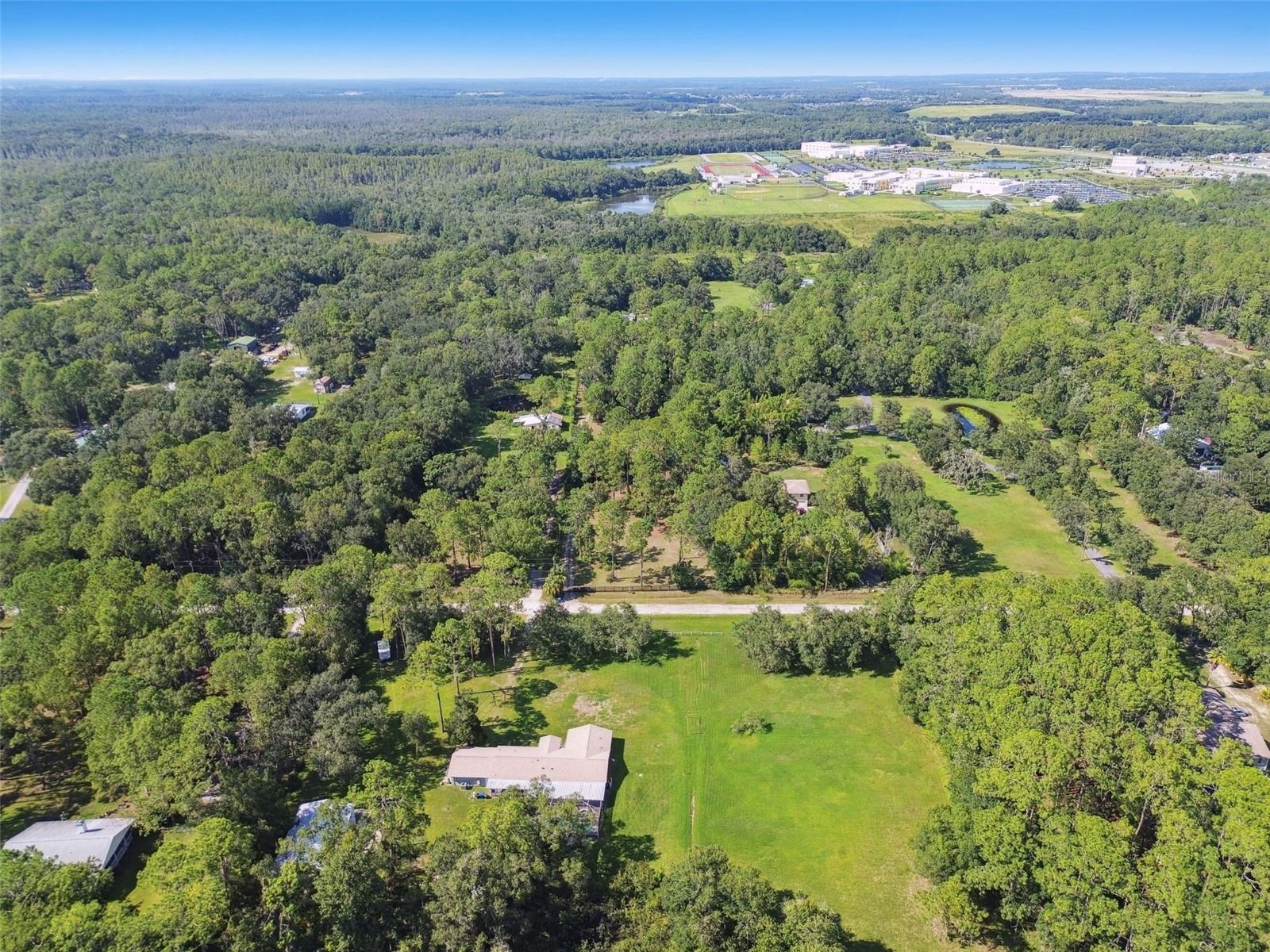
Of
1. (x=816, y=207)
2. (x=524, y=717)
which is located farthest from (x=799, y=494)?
(x=816, y=207)

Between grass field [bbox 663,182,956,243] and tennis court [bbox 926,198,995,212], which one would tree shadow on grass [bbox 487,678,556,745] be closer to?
grass field [bbox 663,182,956,243]

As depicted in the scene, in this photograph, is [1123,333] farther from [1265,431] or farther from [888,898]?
[888,898]

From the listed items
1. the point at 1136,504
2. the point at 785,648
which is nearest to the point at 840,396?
the point at 1136,504

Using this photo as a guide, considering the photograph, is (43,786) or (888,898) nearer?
(888,898)

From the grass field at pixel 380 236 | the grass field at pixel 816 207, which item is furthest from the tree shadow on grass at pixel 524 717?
the grass field at pixel 380 236

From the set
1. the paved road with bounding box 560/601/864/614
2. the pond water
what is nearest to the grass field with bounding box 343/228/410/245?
the pond water

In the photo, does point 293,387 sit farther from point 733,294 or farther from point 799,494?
point 733,294

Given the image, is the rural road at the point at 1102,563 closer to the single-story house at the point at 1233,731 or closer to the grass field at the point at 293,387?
the single-story house at the point at 1233,731
